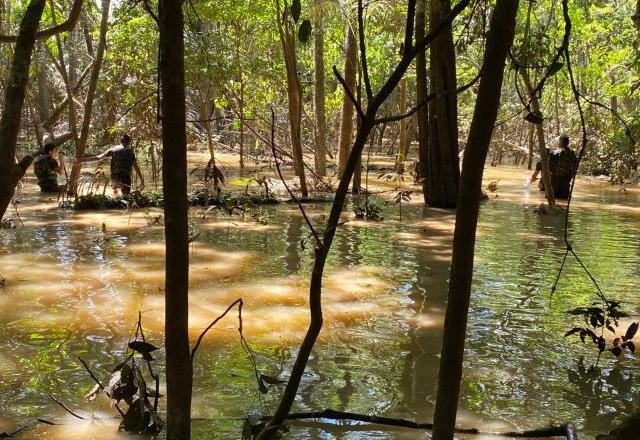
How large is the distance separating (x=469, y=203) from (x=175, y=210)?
94 cm

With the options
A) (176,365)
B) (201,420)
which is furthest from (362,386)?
(176,365)

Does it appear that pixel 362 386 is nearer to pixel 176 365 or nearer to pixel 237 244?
pixel 176 365

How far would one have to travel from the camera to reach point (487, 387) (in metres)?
4.60

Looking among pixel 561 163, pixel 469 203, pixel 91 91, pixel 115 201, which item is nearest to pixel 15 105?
pixel 469 203

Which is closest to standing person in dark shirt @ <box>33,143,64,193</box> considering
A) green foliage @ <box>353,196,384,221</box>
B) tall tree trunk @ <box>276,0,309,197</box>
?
tall tree trunk @ <box>276,0,309,197</box>

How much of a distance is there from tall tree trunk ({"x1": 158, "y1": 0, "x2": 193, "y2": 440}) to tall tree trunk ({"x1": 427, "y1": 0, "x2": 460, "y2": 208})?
10.4 m

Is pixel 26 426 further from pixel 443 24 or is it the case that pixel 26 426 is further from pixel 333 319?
pixel 443 24

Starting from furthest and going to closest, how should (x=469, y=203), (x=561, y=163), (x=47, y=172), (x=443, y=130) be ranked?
(x=47, y=172)
(x=561, y=163)
(x=443, y=130)
(x=469, y=203)

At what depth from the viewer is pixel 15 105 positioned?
279 centimetres

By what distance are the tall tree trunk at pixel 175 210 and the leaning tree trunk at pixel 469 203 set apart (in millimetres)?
857

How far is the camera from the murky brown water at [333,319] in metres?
4.28

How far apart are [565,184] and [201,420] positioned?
13.3m

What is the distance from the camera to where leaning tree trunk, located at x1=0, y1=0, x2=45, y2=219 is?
274 cm

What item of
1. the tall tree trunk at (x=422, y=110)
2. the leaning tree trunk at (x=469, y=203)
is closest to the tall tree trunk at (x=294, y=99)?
the tall tree trunk at (x=422, y=110)
